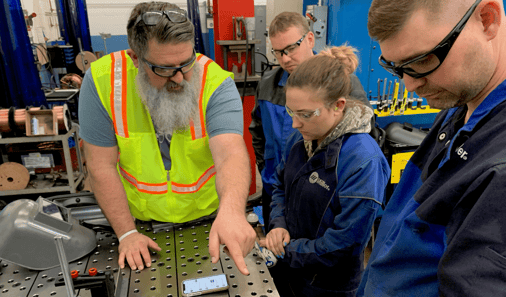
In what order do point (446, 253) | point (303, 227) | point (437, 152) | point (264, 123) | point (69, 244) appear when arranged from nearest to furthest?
1. point (446, 253)
2. point (437, 152)
3. point (69, 244)
4. point (303, 227)
5. point (264, 123)

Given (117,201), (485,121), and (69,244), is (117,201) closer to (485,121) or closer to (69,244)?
(69,244)

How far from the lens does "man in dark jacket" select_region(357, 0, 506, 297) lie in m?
0.52

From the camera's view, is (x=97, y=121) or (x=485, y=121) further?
(x=97, y=121)

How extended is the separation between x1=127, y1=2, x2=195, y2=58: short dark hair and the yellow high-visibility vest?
0.43 ft

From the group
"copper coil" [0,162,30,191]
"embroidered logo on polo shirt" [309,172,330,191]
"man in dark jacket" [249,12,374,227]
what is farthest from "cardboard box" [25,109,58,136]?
"embroidered logo on polo shirt" [309,172,330,191]

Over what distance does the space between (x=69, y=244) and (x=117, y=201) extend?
0.72 feet

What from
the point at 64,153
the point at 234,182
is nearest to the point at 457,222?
the point at 234,182

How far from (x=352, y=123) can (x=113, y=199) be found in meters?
0.91

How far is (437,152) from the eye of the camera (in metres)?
0.79

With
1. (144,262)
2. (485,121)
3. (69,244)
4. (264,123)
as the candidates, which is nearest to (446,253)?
(485,121)

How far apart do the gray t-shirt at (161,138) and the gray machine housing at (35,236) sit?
0.29m

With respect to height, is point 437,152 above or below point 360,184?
above

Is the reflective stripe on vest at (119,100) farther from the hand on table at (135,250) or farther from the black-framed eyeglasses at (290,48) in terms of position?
the black-framed eyeglasses at (290,48)

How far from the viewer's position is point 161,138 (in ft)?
3.90
